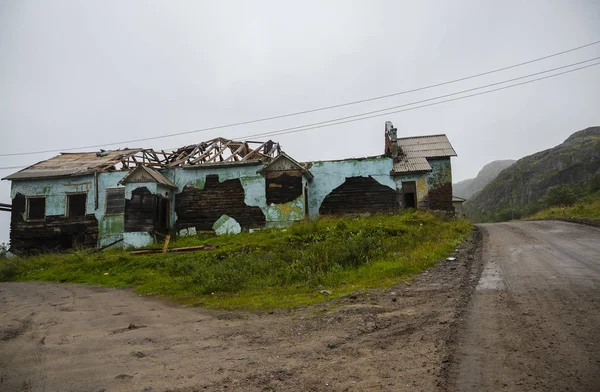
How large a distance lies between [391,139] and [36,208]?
2376 cm

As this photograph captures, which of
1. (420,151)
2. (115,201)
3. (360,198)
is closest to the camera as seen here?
(360,198)

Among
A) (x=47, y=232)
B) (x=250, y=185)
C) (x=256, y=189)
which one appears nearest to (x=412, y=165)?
(x=256, y=189)

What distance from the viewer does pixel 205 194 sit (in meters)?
19.5

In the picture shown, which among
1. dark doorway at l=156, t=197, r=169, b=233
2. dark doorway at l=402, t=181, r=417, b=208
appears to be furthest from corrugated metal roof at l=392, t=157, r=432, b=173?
dark doorway at l=156, t=197, r=169, b=233

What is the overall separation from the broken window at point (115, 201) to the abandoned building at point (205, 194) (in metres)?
0.06

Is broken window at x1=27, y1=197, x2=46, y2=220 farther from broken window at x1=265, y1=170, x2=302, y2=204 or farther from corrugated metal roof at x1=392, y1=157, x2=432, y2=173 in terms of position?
corrugated metal roof at x1=392, y1=157, x2=432, y2=173

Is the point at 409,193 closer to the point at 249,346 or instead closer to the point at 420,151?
the point at 420,151

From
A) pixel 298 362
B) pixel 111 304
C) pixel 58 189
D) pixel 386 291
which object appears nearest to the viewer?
pixel 298 362

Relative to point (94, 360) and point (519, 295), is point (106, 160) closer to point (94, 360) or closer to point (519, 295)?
point (94, 360)

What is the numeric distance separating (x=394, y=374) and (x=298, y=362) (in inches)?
40.3

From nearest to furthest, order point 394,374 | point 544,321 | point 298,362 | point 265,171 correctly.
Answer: point 394,374
point 298,362
point 544,321
point 265,171

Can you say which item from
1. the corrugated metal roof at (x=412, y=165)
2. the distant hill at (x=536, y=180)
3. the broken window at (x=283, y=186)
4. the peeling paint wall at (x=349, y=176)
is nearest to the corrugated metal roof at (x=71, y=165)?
the broken window at (x=283, y=186)

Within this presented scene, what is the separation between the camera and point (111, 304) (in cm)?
765

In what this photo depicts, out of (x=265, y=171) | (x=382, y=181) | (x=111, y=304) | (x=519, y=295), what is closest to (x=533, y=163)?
(x=382, y=181)
